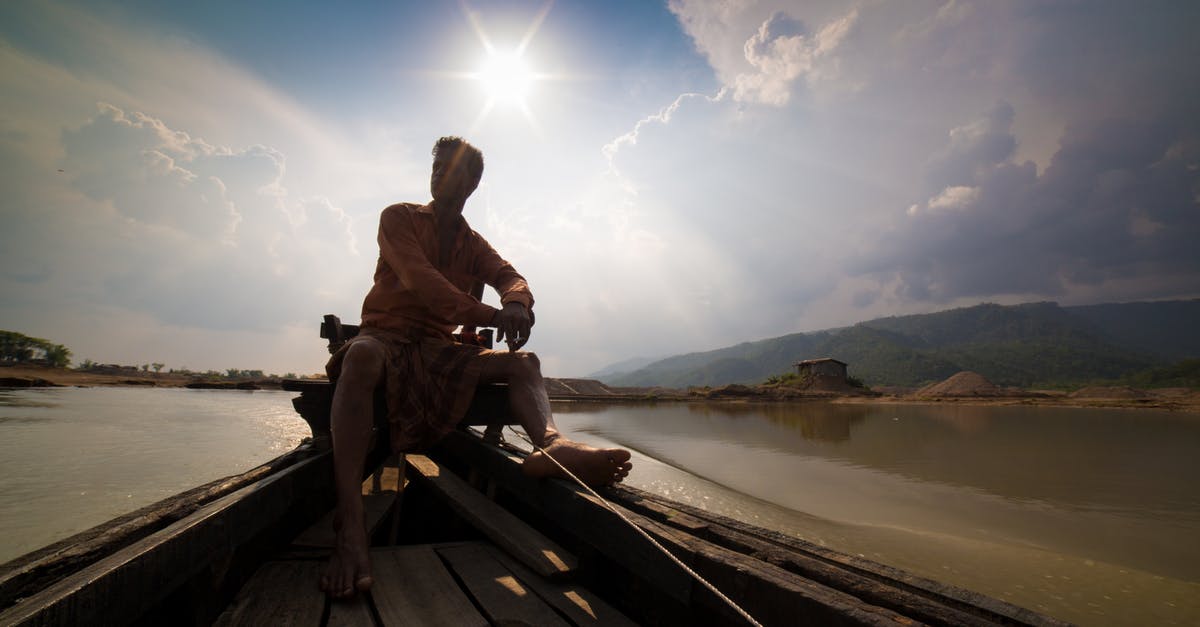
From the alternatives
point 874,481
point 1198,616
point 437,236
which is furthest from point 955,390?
point 437,236

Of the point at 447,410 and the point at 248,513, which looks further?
the point at 447,410

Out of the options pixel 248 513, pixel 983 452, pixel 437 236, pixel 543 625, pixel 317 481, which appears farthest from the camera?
pixel 983 452

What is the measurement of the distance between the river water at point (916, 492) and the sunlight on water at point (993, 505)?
17 millimetres

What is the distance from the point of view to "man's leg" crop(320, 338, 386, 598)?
1323mm

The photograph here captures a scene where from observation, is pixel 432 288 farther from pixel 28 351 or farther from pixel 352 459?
pixel 28 351

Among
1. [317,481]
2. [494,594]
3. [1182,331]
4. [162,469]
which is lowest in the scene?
[162,469]

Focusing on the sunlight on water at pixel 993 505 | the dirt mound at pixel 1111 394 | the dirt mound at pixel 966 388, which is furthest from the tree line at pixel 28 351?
the dirt mound at pixel 1111 394

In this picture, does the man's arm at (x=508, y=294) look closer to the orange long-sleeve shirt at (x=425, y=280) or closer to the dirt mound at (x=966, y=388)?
the orange long-sleeve shirt at (x=425, y=280)

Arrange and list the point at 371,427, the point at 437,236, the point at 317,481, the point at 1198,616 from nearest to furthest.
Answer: the point at 371,427
the point at 317,481
the point at 1198,616
the point at 437,236

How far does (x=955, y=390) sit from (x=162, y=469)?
42149 millimetres

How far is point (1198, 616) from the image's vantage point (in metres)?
2.21

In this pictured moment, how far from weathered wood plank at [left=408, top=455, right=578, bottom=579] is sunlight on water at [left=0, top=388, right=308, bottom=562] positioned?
2.91 meters

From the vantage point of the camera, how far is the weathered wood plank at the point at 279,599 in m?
1.12

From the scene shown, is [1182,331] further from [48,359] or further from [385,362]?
[48,359]
